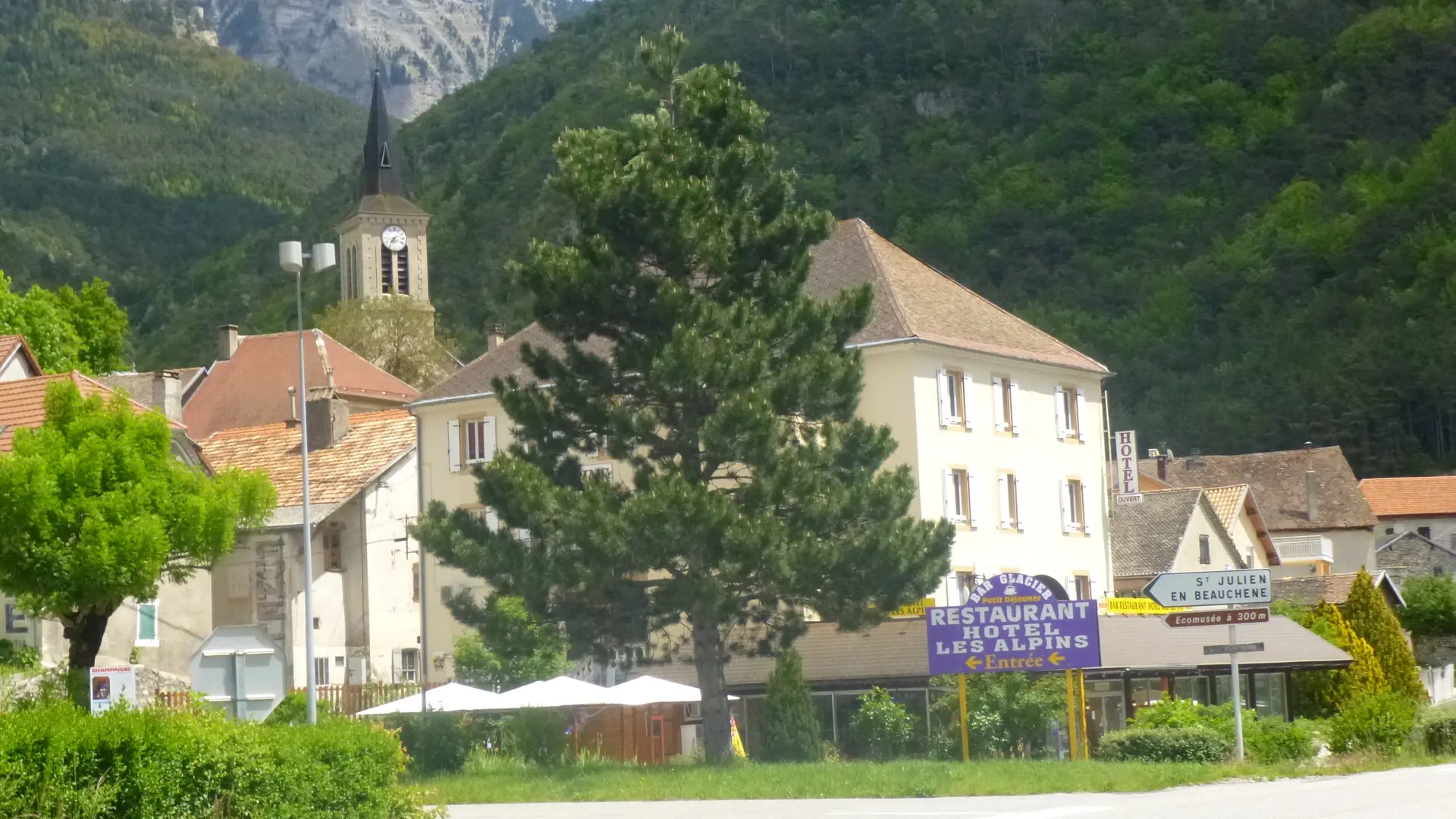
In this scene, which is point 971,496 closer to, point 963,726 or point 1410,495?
point 963,726

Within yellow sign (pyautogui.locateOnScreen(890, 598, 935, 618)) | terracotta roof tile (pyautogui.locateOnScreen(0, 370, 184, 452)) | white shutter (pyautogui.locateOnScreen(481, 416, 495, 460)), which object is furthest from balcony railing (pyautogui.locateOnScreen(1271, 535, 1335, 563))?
terracotta roof tile (pyautogui.locateOnScreen(0, 370, 184, 452))

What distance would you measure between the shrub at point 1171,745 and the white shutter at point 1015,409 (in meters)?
16.9

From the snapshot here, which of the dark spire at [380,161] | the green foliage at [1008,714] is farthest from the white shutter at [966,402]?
the dark spire at [380,161]

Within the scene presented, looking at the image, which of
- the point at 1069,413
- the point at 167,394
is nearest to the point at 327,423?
the point at 167,394

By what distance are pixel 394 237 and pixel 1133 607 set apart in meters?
103

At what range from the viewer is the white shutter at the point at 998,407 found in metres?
47.5

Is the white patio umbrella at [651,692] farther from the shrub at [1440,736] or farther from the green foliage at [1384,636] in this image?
the green foliage at [1384,636]

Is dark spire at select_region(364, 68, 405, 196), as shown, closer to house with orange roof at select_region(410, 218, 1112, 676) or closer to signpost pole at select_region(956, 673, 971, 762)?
house with orange roof at select_region(410, 218, 1112, 676)

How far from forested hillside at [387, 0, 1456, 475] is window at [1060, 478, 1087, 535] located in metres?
55.9

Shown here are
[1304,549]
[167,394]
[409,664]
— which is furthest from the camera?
[1304,549]

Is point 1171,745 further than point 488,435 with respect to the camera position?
No

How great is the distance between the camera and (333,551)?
5488cm

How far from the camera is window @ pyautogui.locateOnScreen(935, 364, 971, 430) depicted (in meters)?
45.4

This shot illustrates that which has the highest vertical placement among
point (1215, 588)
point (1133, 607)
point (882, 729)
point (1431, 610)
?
point (1215, 588)
